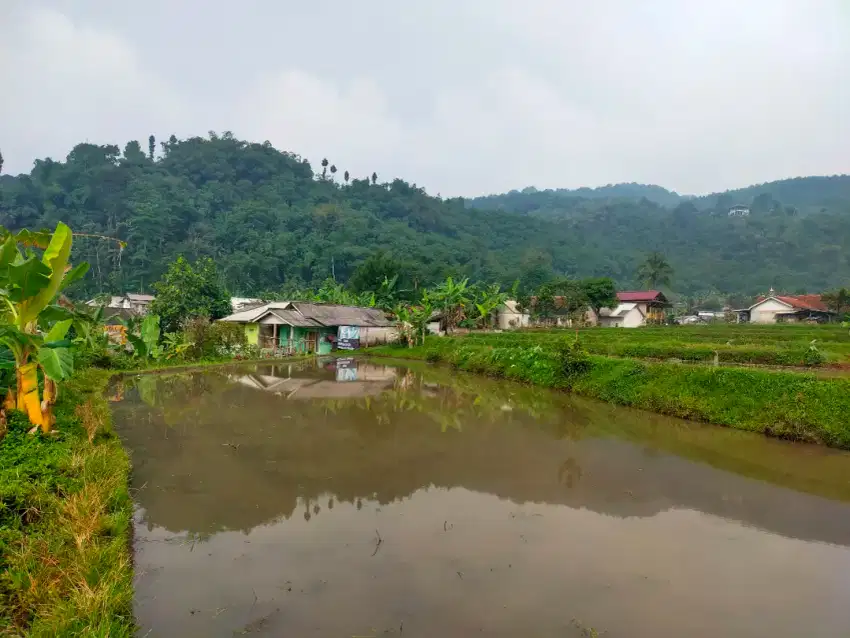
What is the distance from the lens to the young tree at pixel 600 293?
42906mm

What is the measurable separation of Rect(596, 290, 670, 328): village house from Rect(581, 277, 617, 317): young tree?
192cm

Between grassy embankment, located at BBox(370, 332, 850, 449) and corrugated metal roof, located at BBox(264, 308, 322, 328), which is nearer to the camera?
grassy embankment, located at BBox(370, 332, 850, 449)

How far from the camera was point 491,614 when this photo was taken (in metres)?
5.08

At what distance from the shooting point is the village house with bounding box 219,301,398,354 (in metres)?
28.5

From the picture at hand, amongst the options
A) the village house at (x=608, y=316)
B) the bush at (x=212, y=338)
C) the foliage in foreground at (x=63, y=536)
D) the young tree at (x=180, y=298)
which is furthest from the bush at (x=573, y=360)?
the village house at (x=608, y=316)

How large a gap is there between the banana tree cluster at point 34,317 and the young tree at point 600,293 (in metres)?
39.4

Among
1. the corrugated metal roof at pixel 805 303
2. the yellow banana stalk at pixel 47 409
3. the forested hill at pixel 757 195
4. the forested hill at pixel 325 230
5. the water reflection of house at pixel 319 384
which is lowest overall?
the water reflection of house at pixel 319 384

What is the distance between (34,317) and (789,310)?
51665mm

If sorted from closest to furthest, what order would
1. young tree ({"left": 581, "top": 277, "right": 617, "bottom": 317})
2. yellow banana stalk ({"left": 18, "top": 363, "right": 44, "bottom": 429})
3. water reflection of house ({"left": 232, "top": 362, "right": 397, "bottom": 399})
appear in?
yellow banana stalk ({"left": 18, "top": 363, "right": 44, "bottom": 429}) < water reflection of house ({"left": 232, "top": 362, "right": 397, "bottom": 399}) < young tree ({"left": 581, "top": 277, "right": 617, "bottom": 317})

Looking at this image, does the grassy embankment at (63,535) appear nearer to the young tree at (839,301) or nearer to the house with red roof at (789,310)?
the young tree at (839,301)

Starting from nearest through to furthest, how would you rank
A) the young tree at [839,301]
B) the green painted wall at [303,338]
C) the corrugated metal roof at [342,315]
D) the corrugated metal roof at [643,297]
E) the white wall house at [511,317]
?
the green painted wall at [303,338] < the corrugated metal roof at [342,315] < the young tree at [839,301] < the white wall house at [511,317] < the corrugated metal roof at [643,297]

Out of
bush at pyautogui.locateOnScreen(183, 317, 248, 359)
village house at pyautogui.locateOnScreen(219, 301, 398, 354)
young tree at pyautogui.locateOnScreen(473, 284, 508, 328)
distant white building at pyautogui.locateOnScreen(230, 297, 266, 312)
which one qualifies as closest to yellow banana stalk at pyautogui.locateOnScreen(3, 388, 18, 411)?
bush at pyautogui.locateOnScreen(183, 317, 248, 359)

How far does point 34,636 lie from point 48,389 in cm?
520

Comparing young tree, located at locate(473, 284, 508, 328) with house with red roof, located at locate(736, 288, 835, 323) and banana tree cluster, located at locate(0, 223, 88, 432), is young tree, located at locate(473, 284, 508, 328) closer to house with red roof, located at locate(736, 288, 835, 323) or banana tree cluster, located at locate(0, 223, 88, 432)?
house with red roof, located at locate(736, 288, 835, 323)
